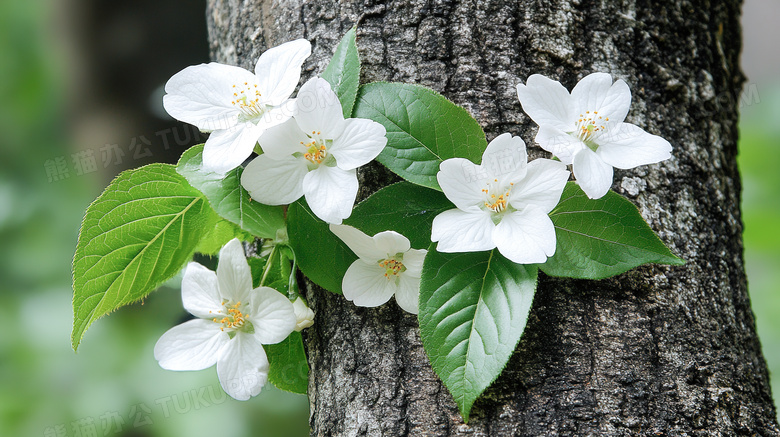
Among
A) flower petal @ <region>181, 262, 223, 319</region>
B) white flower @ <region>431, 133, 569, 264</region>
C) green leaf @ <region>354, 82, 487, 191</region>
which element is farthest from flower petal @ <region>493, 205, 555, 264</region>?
flower petal @ <region>181, 262, 223, 319</region>

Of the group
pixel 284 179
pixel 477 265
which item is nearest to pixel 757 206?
pixel 477 265

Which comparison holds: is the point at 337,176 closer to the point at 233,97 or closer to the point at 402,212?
the point at 402,212

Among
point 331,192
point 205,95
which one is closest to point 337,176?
point 331,192

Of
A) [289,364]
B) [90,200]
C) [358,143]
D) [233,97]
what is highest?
[90,200]

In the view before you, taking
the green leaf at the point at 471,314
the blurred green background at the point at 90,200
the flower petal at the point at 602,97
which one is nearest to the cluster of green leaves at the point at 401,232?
the green leaf at the point at 471,314

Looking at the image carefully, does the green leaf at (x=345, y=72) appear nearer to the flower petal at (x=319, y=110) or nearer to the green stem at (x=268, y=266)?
the flower petal at (x=319, y=110)
